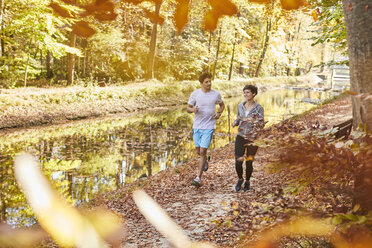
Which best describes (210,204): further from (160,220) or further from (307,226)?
(307,226)

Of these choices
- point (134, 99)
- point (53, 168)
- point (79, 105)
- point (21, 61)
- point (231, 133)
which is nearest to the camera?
point (53, 168)

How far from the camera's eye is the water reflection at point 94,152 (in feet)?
26.7

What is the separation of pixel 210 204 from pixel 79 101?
15.6m

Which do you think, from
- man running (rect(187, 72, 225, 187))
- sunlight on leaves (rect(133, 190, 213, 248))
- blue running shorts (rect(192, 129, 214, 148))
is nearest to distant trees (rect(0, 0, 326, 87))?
man running (rect(187, 72, 225, 187))

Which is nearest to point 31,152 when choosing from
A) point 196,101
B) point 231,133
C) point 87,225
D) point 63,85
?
point 87,225

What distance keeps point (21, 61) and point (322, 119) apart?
1844cm

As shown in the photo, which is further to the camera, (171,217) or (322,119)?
(322,119)

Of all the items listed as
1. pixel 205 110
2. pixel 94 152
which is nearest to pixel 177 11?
pixel 205 110

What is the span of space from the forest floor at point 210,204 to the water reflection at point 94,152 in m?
1.58

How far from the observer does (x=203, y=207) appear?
5781 mm

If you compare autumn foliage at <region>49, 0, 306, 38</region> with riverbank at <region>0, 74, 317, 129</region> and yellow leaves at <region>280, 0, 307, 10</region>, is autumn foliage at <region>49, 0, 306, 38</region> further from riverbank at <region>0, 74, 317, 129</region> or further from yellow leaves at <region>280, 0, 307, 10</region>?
riverbank at <region>0, 74, 317, 129</region>

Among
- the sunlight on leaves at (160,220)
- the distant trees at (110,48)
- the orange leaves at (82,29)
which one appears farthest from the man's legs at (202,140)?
the distant trees at (110,48)

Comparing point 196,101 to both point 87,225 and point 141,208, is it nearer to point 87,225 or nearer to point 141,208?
point 141,208

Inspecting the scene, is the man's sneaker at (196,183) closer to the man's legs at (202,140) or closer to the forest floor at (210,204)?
the forest floor at (210,204)
